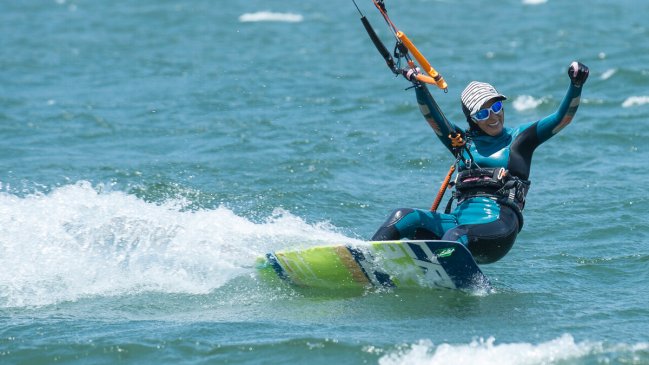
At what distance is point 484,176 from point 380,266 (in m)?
1.02

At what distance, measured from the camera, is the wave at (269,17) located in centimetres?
2597

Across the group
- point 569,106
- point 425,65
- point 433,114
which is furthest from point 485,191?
point 425,65

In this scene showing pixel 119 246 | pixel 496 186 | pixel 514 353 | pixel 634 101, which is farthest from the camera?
pixel 634 101

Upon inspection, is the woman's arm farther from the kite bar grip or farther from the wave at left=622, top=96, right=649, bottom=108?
the wave at left=622, top=96, right=649, bottom=108

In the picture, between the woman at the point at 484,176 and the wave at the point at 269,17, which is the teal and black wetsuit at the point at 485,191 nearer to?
the woman at the point at 484,176

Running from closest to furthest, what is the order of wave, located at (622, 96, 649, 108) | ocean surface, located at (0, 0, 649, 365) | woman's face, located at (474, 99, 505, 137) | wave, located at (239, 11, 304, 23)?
ocean surface, located at (0, 0, 649, 365)
woman's face, located at (474, 99, 505, 137)
wave, located at (622, 96, 649, 108)
wave, located at (239, 11, 304, 23)

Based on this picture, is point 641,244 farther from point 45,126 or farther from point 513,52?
point 513,52

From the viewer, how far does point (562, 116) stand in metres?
7.61

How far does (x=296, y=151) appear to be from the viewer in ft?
41.9

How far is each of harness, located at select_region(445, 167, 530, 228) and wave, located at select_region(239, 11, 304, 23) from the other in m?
18.5

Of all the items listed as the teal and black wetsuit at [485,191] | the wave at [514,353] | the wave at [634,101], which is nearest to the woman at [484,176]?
the teal and black wetsuit at [485,191]

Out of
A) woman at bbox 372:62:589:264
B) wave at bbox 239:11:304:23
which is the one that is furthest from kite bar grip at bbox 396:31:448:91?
wave at bbox 239:11:304:23

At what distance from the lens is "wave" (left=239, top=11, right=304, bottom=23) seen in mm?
25969

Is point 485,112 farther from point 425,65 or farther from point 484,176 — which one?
point 425,65
